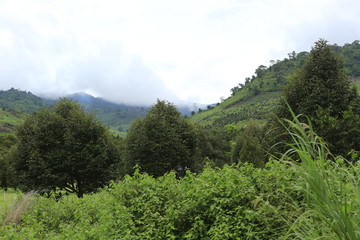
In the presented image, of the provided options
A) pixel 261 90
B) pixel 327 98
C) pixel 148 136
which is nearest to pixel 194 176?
pixel 327 98

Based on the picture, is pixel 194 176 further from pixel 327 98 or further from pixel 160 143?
pixel 160 143

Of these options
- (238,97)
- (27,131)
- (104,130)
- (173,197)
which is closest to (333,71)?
(173,197)

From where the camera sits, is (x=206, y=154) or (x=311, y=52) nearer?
(x=311, y=52)

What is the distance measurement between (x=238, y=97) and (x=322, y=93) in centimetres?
17830

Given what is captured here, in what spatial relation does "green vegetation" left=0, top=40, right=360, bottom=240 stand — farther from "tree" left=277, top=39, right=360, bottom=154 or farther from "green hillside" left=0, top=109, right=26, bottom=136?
"green hillside" left=0, top=109, right=26, bottom=136

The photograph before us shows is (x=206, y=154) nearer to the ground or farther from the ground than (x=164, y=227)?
nearer to the ground

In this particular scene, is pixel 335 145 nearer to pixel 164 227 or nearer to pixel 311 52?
pixel 311 52

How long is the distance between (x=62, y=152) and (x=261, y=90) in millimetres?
168070

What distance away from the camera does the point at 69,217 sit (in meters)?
8.85

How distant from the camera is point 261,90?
175000mm

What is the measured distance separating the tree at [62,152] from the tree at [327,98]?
12791 millimetres

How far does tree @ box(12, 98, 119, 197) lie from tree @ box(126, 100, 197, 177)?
113 inches

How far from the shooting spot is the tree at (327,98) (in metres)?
12.9

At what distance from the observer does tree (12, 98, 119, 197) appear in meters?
19.1
